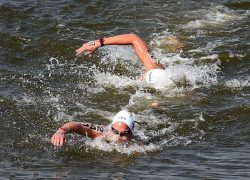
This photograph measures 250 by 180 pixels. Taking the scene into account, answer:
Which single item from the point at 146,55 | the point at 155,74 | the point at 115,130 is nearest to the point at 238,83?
the point at 155,74

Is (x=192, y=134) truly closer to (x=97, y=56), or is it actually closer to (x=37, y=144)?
(x=37, y=144)

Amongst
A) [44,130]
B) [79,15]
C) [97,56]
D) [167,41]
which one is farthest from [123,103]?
[79,15]

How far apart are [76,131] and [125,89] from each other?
12.8ft

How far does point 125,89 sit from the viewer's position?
11312 mm

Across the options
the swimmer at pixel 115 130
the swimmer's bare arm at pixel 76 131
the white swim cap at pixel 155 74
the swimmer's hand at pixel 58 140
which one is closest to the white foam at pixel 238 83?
A: the white swim cap at pixel 155 74

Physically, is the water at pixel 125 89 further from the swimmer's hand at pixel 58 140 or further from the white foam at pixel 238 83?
the swimmer's hand at pixel 58 140

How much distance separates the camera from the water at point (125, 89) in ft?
24.5

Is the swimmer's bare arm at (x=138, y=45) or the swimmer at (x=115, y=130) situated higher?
the swimmer's bare arm at (x=138, y=45)

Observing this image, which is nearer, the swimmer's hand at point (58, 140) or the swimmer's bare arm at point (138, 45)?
the swimmer's hand at point (58, 140)

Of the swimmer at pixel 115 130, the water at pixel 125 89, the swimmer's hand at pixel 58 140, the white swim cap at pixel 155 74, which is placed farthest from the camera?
the white swim cap at pixel 155 74

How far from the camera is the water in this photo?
7.46m

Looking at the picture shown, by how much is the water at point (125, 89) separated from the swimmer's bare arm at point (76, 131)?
18cm

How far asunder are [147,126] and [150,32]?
603 cm

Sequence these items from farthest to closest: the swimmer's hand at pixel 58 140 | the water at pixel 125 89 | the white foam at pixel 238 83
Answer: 1. the white foam at pixel 238 83
2. the water at pixel 125 89
3. the swimmer's hand at pixel 58 140
